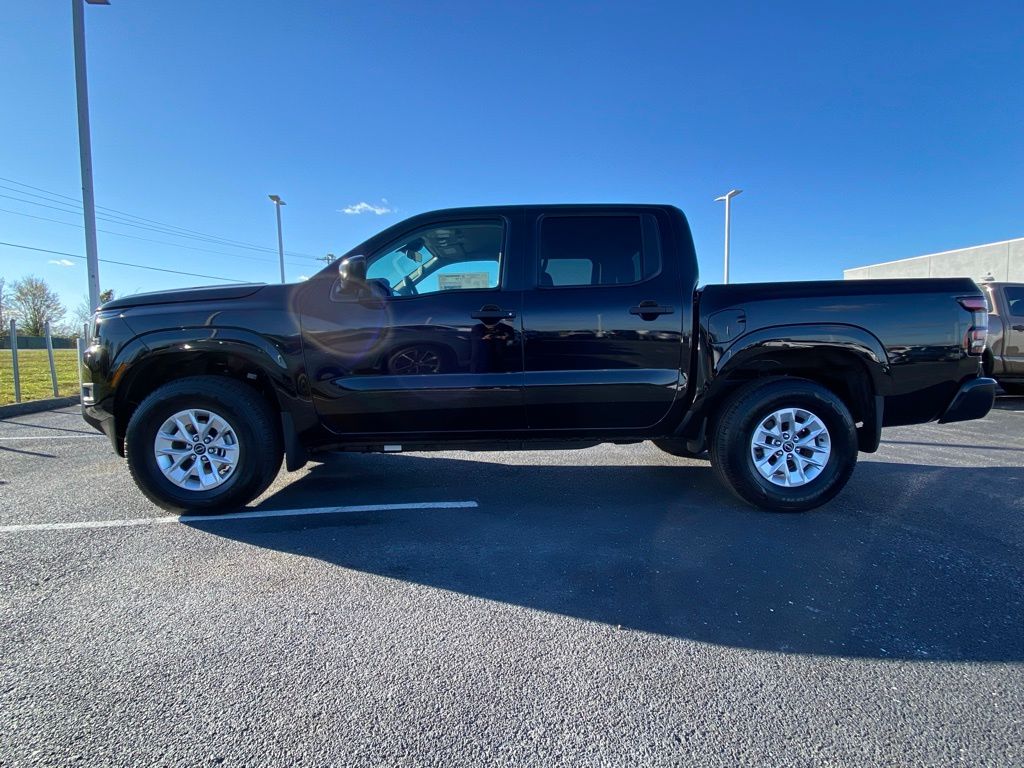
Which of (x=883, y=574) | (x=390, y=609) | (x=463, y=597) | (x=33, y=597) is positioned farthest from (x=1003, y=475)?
(x=33, y=597)

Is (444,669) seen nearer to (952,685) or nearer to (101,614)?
(101,614)

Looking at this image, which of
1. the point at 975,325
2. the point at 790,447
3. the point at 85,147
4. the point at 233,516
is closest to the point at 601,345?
the point at 790,447

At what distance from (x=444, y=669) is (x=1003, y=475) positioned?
5.07 metres

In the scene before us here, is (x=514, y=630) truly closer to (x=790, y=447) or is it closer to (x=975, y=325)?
(x=790, y=447)

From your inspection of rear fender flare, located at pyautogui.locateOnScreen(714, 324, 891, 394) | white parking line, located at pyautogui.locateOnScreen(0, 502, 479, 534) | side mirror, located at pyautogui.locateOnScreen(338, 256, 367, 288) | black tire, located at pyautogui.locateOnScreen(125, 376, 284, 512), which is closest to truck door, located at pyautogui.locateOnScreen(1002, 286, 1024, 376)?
rear fender flare, located at pyautogui.locateOnScreen(714, 324, 891, 394)

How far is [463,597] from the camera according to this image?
2.41 metres

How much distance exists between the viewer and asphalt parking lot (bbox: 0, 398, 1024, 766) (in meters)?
1.59

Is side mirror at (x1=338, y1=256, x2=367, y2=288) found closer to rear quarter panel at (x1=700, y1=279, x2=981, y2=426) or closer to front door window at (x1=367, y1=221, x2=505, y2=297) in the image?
front door window at (x1=367, y1=221, x2=505, y2=297)

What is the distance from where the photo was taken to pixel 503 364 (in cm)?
342

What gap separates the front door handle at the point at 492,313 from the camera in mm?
3395

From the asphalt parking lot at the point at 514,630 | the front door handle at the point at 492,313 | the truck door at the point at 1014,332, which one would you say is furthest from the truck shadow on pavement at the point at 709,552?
the truck door at the point at 1014,332

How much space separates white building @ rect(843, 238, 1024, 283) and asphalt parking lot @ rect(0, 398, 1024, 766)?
17.5 meters

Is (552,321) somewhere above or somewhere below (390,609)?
above

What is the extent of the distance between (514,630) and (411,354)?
6.17ft
